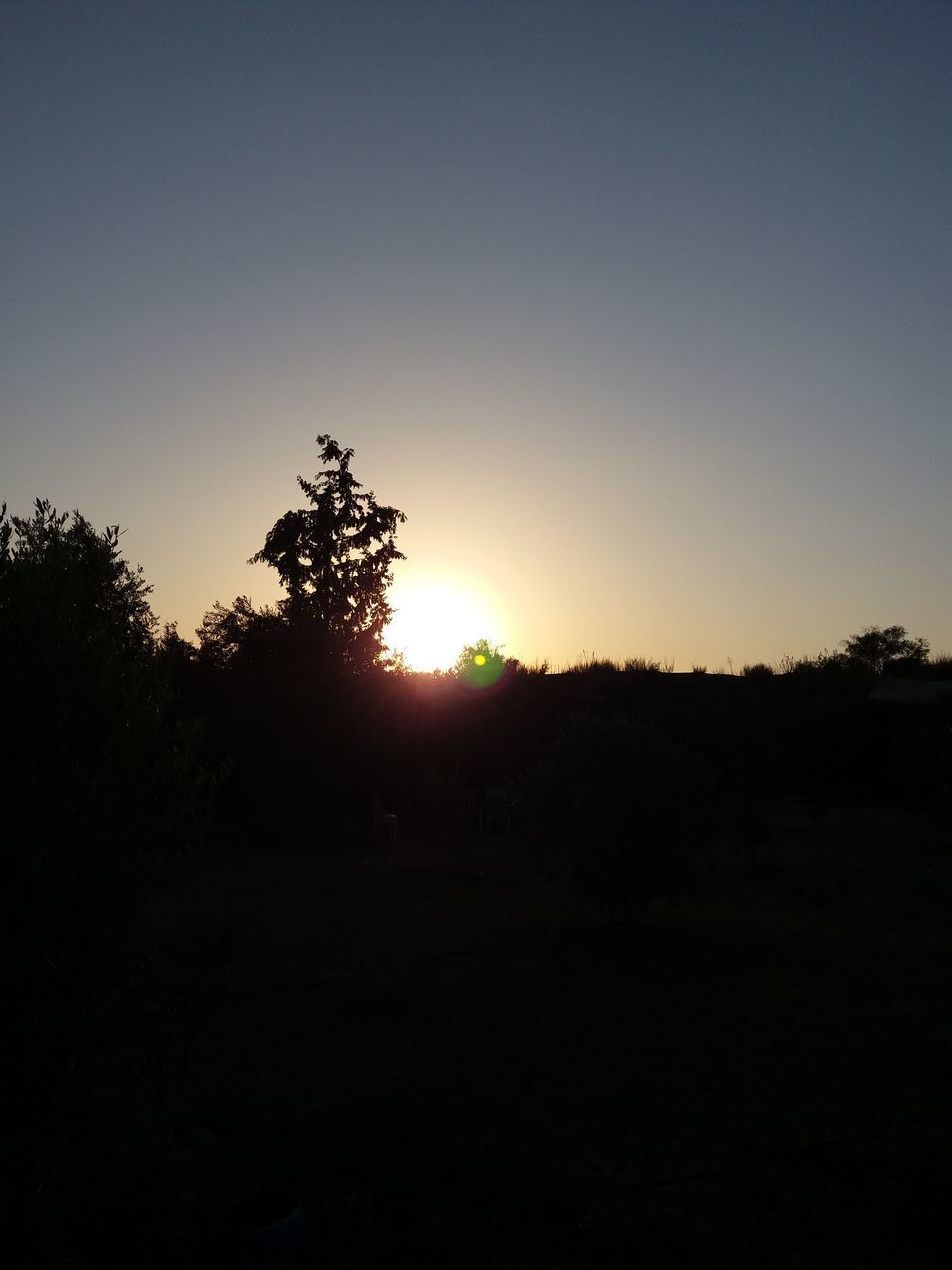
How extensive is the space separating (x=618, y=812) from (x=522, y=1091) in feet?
17.6

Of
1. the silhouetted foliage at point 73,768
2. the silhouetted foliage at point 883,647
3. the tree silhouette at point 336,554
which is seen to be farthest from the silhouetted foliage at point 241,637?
the silhouetted foliage at point 883,647

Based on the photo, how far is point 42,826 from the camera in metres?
4.78

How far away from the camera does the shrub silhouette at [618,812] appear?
1324 cm

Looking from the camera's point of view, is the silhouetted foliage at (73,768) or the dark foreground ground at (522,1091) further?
the dark foreground ground at (522,1091)

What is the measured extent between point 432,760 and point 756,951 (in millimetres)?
19425

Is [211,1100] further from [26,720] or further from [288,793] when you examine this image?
[288,793]

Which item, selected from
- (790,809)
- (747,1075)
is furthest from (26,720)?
(790,809)

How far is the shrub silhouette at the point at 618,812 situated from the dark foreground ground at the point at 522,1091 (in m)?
0.99

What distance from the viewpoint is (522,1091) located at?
8.34 meters

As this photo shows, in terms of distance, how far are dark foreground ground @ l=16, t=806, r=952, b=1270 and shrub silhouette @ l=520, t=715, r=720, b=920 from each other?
989 mm

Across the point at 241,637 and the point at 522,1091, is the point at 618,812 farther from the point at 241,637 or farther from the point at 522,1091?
the point at 241,637

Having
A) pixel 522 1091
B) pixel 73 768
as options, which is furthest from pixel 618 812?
pixel 73 768

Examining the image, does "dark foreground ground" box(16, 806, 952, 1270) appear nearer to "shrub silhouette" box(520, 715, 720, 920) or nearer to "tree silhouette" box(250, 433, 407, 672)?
"shrub silhouette" box(520, 715, 720, 920)

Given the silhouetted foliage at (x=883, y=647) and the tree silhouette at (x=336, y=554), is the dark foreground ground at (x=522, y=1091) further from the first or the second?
the silhouetted foliage at (x=883, y=647)
